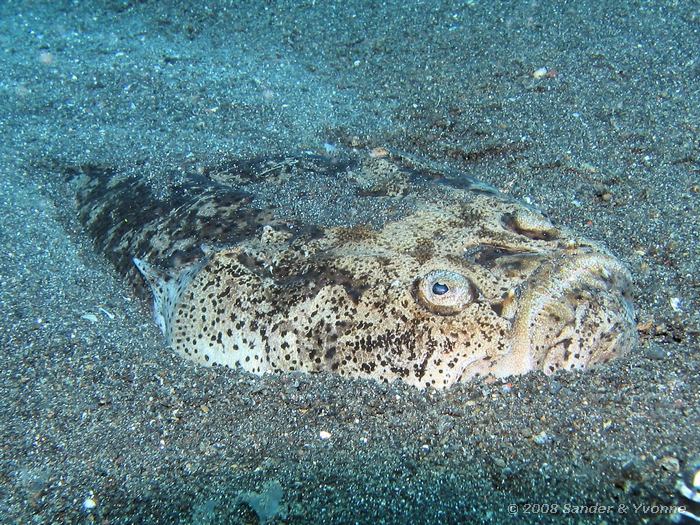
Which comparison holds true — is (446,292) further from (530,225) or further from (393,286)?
(530,225)

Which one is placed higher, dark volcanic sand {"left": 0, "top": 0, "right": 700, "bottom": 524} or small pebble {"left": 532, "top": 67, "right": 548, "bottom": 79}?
small pebble {"left": 532, "top": 67, "right": 548, "bottom": 79}

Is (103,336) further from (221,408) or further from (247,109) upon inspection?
(247,109)

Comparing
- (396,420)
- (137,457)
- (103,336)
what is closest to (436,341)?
(396,420)

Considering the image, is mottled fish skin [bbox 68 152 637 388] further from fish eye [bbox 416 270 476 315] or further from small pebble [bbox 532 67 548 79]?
small pebble [bbox 532 67 548 79]

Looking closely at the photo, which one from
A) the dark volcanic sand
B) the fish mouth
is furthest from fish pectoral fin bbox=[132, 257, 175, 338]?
the fish mouth

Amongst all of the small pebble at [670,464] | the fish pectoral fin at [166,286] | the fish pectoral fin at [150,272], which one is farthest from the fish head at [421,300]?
the small pebble at [670,464]

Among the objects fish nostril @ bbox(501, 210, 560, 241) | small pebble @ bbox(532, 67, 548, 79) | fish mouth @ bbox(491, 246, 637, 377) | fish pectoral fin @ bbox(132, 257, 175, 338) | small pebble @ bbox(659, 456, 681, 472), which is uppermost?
small pebble @ bbox(532, 67, 548, 79)

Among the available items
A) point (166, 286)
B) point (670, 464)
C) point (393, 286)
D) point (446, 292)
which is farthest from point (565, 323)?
point (166, 286)
